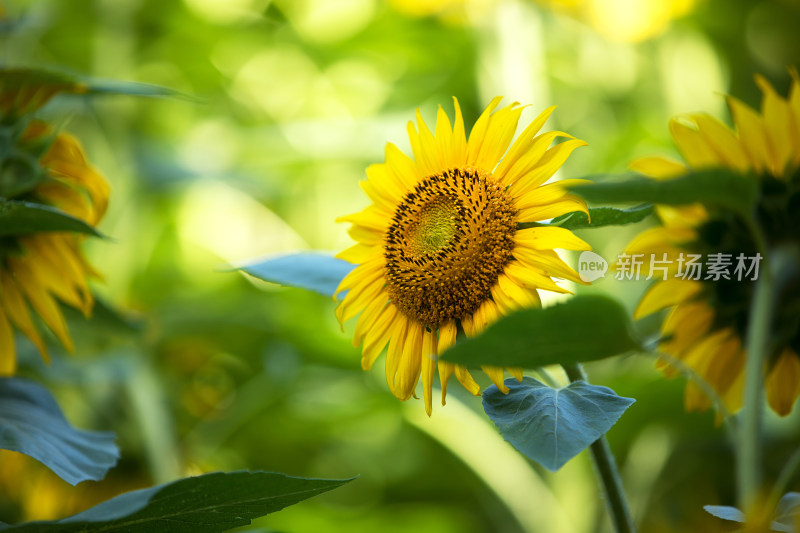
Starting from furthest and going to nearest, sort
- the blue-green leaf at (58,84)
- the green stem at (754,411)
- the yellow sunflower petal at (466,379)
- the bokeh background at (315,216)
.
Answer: the bokeh background at (315,216), the blue-green leaf at (58,84), the yellow sunflower petal at (466,379), the green stem at (754,411)

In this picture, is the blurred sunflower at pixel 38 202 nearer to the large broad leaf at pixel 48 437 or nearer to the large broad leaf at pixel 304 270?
the large broad leaf at pixel 48 437

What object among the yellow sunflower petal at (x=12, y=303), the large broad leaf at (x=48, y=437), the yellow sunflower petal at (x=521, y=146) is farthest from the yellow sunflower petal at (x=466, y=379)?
the yellow sunflower petal at (x=12, y=303)

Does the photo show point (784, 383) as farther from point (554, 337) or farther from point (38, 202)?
point (38, 202)

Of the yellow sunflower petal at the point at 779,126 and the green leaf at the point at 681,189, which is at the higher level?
the yellow sunflower petal at the point at 779,126

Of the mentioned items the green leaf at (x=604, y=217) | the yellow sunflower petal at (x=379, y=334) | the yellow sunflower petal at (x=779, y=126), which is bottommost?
the yellow sunflower petal at (x=379, y=334)

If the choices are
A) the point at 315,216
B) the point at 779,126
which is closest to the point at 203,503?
the point at 779,126

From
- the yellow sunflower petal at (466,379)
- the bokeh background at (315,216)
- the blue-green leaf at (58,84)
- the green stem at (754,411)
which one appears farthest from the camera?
the bokeh background at (315,216)

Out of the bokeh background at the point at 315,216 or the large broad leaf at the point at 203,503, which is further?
the bokeh background at the point at 315,216
